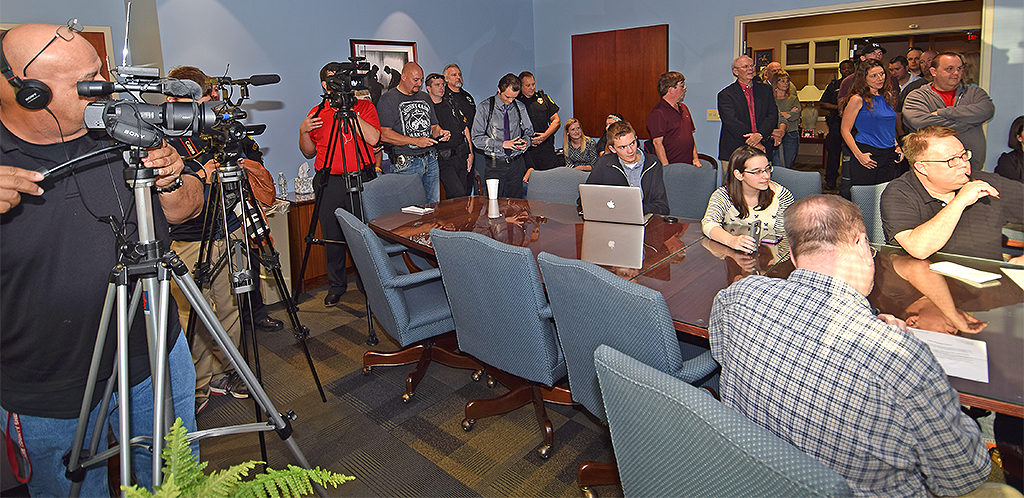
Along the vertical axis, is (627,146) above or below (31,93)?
below

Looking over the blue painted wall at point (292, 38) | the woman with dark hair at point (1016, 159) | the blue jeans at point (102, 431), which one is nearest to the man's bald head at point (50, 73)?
the blue jeans at point (102, 431)

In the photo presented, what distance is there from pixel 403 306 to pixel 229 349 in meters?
1.30

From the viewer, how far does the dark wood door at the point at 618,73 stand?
6.97m

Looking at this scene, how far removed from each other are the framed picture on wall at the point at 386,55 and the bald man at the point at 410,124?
872 millimetres

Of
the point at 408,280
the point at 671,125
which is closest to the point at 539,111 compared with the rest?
the point at 671,125

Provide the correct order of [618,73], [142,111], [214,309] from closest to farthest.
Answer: [142,111], [214,309], [618,73]

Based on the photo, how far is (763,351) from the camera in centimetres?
139

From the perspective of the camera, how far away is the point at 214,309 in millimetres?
3160

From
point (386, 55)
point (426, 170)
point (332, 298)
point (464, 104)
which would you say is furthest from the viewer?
point (464, 104)

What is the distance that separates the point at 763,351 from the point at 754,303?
0.11 m

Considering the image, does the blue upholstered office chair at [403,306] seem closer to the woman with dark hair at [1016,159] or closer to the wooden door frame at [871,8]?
the woman with dark hair at [1016,159]

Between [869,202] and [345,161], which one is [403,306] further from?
[869,202]

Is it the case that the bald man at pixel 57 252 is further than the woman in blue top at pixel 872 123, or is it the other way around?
the woman in blue top at pixel 872 123

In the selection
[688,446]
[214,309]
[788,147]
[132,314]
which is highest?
[788,147]
